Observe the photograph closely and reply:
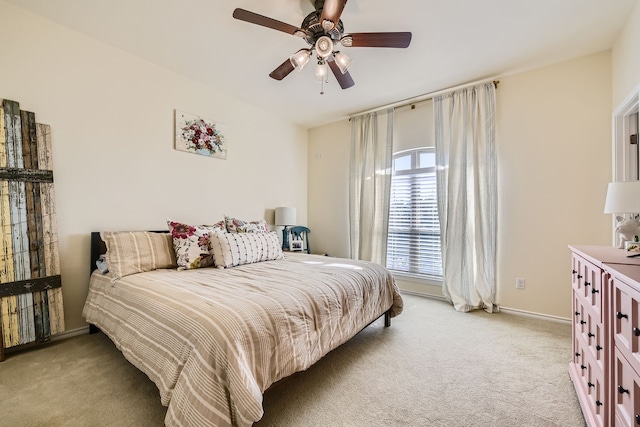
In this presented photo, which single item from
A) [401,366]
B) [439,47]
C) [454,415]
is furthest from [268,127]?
[454,415]

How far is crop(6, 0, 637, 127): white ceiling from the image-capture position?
6.75 feet

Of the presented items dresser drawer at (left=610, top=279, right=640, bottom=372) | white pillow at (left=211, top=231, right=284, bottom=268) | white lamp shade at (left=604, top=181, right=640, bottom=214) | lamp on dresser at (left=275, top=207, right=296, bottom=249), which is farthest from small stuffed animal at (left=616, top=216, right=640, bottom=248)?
lamp on dresser at (left=275, top=207, right=296, bottom=249)

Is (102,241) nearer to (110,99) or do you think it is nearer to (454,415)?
(110,99)

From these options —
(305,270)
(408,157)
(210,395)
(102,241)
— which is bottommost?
(210,395)

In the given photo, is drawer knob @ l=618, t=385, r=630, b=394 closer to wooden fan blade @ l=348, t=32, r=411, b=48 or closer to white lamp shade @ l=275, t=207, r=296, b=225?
wooden fan blade @ l=348, t=32, r=411, b=48

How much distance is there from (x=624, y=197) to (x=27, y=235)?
419cm

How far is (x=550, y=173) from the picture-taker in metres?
2.84

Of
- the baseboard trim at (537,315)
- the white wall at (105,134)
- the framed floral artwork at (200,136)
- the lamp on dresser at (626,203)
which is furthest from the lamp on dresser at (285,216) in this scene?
the lamp on dresser at (626,203)

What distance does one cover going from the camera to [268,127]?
13.7 feet

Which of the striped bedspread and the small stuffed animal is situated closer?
the striped bedspread

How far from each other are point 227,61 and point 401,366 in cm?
325

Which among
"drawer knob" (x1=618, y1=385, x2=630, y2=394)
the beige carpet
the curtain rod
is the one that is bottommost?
the beige carpet

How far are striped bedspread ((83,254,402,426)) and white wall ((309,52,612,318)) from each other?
1.85 meters

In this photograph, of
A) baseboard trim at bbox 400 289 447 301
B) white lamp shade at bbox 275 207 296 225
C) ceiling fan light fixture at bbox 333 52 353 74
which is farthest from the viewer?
white lamp shade at bbox 275 207 296 225
